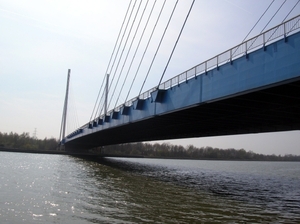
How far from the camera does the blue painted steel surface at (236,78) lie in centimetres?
1497

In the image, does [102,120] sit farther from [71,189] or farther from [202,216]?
[202,216]

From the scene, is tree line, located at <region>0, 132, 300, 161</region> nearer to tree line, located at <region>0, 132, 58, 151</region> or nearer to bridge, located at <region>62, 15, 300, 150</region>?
tree line, located at <region>0, 132, 58, 151</region>

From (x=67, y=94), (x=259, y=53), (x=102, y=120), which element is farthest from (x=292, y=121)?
(x=67, y=94)

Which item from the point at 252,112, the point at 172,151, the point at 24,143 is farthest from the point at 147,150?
the point at 252,112

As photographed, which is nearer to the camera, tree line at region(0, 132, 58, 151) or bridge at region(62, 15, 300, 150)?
bridge at region(62, 15, 300, 150)

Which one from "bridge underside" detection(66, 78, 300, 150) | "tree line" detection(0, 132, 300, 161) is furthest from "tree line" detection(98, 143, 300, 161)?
"bridge underside" detection(66, 78, 300, 150)

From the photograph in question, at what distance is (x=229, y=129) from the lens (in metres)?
36.6

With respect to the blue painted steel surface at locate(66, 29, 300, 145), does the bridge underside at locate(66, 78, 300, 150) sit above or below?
below

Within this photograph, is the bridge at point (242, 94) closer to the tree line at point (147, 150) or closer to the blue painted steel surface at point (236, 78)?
the blue painted steel surface at point (236, 78)

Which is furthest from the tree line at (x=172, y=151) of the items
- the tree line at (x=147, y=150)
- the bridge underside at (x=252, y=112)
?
the bridge underside at (x=252, y=112)

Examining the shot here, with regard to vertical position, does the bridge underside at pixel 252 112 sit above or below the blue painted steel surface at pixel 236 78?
below

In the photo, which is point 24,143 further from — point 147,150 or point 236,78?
point 236,78

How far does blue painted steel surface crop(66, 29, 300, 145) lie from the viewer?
49.1ft

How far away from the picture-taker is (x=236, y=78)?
18250 millimetres
